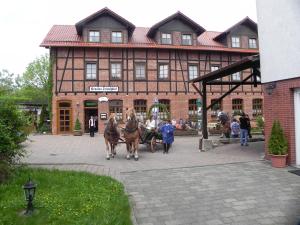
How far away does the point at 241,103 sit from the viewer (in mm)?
29312

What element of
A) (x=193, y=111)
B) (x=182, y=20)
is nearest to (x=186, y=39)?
(x=182, y=20)

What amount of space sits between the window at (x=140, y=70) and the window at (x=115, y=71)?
4.37 feet

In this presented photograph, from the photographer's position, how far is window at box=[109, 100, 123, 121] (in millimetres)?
26359

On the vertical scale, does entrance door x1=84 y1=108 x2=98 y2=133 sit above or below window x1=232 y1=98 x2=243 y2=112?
below

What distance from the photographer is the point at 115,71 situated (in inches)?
1040

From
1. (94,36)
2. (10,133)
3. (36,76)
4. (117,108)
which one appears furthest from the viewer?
(36,76)

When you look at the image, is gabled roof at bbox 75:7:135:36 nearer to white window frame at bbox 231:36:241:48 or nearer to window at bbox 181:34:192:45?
window at bbox 181:34:192:45

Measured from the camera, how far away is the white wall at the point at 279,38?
9547mm

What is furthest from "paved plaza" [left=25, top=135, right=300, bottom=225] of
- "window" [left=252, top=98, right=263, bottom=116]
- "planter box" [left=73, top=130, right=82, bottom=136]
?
"window" [left=252, top=98, right=263, bottom=116]

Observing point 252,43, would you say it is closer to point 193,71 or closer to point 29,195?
point 193,71

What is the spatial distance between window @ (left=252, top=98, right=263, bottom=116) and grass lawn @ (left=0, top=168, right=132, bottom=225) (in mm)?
23392

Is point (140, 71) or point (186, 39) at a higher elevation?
point (186, 39)

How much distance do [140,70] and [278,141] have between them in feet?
58.8

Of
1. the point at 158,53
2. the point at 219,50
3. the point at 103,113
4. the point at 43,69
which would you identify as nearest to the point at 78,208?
the point at 103,113
